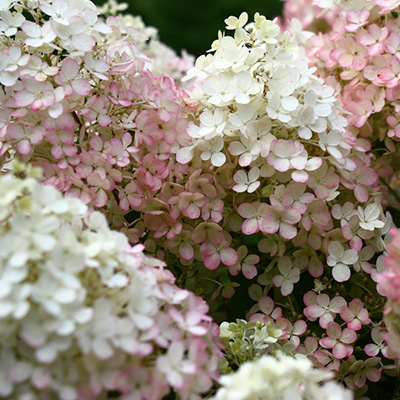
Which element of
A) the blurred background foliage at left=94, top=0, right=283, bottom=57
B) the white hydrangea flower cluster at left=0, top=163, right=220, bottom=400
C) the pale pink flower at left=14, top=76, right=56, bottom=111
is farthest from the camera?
the blurred background foliage at left=94, top=0, right=283, bottom=57

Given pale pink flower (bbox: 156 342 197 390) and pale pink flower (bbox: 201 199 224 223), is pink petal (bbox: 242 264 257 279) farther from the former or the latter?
pale pink flower (bbox: 156 342 197 390)

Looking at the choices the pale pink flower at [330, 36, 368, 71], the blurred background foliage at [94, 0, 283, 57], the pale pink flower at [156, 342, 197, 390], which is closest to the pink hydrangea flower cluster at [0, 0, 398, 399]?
the pale pink flower at [330, 36, 368, 71]

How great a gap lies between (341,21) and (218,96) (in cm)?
32

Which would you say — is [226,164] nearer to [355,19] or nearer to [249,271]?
[249,271]

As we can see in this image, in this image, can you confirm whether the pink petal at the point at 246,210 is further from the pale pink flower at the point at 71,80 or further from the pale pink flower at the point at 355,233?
the pale pink flower at the point at 71,80

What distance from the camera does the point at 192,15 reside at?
10.6 ft

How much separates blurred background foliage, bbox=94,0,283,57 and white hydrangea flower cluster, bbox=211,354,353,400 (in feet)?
8.57

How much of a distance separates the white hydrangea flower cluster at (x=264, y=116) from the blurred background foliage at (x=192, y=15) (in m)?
2.24

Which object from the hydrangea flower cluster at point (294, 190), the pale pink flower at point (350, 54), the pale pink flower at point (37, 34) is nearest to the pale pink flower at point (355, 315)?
the hydrangea flower cluster at point (294, 190)

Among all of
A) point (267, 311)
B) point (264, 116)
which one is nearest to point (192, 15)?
point (264, 116)

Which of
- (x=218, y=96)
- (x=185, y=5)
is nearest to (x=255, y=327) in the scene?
(x=218, y=96)

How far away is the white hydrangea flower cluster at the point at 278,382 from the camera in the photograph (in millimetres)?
522

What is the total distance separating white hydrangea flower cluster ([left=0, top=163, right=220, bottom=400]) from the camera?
1.65 feet

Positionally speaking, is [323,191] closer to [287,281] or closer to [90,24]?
[287,281]
